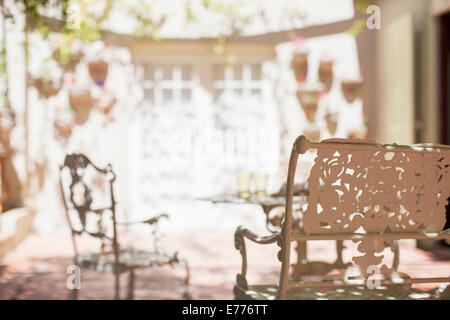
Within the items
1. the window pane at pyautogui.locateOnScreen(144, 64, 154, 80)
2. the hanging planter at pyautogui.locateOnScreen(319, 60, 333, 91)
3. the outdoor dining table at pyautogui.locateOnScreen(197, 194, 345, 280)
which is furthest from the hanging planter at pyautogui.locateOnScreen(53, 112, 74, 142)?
the outdoor dining table at pyautogui.locateOnScreen(197, 194, 345, 280)

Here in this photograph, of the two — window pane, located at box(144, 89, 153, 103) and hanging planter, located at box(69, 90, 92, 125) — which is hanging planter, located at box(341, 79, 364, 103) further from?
hanging planter, located at box(69, 90, 92, 125)

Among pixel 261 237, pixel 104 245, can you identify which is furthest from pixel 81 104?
pixel 261 237

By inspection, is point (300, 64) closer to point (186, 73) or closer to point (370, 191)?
point (186, 73)

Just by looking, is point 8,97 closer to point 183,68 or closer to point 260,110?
point 183,68

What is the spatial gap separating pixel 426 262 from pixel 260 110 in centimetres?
364

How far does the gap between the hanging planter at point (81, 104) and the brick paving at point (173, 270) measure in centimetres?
167

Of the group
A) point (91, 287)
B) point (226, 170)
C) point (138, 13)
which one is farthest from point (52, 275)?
point (138, 13)

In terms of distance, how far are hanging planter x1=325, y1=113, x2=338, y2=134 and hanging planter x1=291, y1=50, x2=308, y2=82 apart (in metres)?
0.61

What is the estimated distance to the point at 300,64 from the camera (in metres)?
8.42

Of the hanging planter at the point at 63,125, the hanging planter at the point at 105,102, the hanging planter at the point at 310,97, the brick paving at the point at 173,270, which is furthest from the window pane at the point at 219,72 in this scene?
the brick paving at the point at 173,270

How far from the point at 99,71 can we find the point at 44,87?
738 millimetres

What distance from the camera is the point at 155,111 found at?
8.38 metres

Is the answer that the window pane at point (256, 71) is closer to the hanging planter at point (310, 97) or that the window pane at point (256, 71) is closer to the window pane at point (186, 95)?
the hanging planter at point (310, 97)

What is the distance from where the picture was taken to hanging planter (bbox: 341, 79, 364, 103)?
27.4 ft
